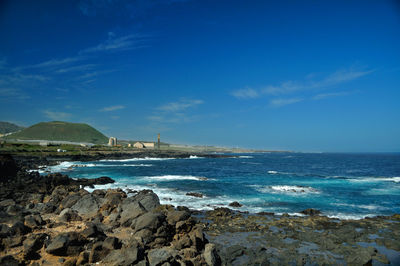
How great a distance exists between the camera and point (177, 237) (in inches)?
479

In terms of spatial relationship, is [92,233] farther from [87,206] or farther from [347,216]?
[347,216]

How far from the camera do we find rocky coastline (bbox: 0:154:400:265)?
9.55m

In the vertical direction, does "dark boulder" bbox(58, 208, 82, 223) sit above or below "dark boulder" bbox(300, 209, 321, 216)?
above

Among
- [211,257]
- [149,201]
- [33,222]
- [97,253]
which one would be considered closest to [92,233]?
[97,253]

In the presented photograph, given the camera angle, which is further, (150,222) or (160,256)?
(150,222)

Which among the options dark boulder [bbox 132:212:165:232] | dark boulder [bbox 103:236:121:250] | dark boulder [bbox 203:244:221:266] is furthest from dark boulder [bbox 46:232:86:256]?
dark boulder [bbox 203:244:221:266]

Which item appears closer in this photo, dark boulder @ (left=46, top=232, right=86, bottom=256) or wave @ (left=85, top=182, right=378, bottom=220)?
dark boulder @ (left=46, top=232, right=86, bottom=256)

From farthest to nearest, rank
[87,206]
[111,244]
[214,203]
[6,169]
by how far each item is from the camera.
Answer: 1. [6,169]
2. [214,203]
3. [87,206]
4. [111,244]

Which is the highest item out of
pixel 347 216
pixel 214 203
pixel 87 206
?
pixel 87 206

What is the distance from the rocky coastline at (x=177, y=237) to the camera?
9555 mm

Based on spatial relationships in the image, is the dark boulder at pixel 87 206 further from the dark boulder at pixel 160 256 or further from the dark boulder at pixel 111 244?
the dark boulder at pixel 160 256

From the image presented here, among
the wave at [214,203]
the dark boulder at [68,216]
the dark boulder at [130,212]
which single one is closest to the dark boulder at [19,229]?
the dark boulder at [68,216]

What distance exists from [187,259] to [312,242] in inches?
270

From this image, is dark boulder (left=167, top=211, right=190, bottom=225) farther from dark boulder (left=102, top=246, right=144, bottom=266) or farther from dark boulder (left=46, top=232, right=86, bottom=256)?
dark boulder (left=46, top=232, right=86, bottom=256)
